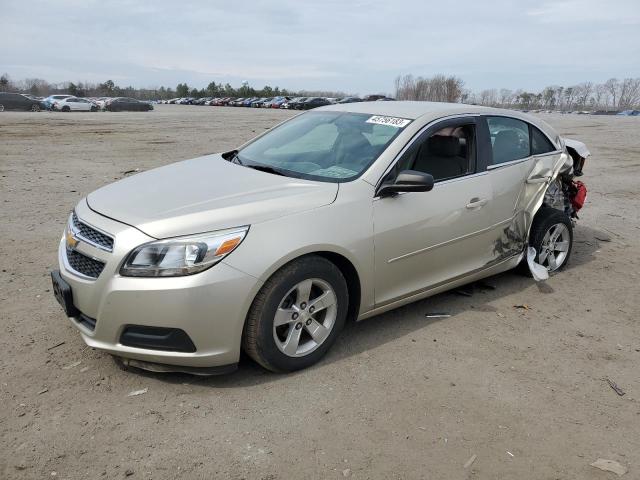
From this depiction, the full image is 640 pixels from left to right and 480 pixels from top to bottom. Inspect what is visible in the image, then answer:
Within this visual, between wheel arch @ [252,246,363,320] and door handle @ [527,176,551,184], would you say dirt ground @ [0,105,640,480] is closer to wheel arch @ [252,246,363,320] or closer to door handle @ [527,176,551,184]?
wheel arch @ [252,246,363,320]

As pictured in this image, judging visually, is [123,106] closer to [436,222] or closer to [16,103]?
[16,103]

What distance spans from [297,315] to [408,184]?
3.76 ft

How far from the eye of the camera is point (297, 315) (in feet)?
11.1

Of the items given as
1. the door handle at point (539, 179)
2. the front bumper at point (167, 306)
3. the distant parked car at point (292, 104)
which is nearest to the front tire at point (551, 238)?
the door handle at point (539, 179)

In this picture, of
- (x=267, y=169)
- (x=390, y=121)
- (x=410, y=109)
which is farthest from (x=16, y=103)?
(x=390, y=121)

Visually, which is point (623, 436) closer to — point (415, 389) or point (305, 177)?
point (415, 389)

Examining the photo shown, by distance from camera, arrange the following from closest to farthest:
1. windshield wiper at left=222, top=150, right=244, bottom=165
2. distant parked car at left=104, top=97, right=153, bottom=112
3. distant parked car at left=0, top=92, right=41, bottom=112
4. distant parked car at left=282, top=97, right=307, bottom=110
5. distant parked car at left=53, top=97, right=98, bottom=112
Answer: windshield wiper at left=222, top=150, right=244, bottom=165 < distant parked car at left=0, top=92, right=41, bottom=112 < distant parked car at left=53, top=97, right=98, bottom=112 < distant parked car at left=104, top=97, right=153, bottom=112 < distant parked car at left=282, top=97, right=307, bottom=110

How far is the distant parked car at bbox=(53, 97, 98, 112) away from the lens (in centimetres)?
4419

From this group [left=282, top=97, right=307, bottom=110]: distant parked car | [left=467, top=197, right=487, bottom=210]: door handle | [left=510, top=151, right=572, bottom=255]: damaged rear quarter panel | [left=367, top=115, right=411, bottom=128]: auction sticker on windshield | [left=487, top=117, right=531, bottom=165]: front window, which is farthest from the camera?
[left=282, top=97, right=307, bottom=110]: distant parked car

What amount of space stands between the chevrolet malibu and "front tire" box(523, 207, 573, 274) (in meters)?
0.21

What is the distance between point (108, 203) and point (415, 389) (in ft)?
7.48

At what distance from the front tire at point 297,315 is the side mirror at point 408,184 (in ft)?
2.18

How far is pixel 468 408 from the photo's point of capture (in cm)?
316

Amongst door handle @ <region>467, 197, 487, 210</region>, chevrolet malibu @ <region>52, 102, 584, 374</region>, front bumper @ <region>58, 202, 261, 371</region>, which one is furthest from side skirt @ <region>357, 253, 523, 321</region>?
front bumper @ <region>58, 202, 261, 371</region>
